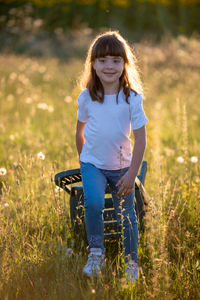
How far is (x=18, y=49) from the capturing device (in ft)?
50.9

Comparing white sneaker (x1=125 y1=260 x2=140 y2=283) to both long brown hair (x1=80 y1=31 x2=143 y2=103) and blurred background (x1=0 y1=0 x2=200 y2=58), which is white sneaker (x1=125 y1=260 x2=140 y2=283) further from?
blurred background (x1=0 y1=0 x2=200 y2=58)

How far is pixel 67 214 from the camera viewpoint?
3.04 m

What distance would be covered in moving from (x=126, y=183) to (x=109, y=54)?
2.69ft

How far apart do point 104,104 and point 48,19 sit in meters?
20.0

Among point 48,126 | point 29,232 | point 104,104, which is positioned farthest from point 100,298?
point 48,126

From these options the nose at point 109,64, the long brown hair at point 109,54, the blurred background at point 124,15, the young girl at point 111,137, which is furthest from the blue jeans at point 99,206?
the blurred background at point 124,15

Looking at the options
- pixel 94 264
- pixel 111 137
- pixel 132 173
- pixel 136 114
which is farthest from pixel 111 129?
pixel 94 264

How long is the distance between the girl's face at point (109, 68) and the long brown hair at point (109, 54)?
0.09 ft

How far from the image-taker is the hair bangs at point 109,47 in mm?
2512

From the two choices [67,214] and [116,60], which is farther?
[67,214]

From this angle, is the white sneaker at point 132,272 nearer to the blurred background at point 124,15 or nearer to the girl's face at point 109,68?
the girl's face at point 109,68

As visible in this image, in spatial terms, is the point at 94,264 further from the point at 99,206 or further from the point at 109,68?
the point at 109,68

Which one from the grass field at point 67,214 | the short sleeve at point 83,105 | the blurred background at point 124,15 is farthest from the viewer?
the blurred background at point 124,15

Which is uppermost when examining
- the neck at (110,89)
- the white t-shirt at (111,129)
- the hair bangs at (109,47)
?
the hair bangs at (109,47)
